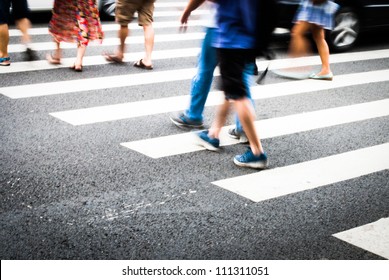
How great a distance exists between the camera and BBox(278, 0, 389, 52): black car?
9.12 meters

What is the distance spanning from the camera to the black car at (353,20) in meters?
9.12

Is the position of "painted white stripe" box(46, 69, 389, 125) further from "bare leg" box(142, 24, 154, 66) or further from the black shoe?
the black shoe

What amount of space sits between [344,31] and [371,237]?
20.3ft

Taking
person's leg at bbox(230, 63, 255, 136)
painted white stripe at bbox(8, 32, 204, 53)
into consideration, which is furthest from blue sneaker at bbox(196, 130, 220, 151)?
painted white stripe at bbox(8, 32, 204, 53)

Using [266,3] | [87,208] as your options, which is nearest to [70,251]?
[87,208]

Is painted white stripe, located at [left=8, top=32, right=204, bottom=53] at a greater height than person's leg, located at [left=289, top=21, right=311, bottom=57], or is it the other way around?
person's leg, located at [left=289, top=21, right=311, bottom=57]

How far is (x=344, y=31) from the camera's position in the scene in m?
9.27

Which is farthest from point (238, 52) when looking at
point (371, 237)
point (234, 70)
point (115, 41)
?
point (115, 41)

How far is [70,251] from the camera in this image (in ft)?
11.0

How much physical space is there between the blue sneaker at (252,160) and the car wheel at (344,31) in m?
5.03

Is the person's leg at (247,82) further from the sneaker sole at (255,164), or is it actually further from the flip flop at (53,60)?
the flip flop at (53,60)

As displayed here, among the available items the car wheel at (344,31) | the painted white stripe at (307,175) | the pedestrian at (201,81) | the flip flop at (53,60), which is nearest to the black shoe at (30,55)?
the flip flop at (53,60)

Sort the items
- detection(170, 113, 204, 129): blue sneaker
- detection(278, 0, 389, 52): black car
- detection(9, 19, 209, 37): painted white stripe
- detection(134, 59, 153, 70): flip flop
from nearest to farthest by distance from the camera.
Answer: detection(170, 113, 204, 129): blue sneaker → detection(134, 59, 153, 70): flip flop → detection(278, 0, 389, 52): black car → detection(9, 19, 209, 37): painted white stripe

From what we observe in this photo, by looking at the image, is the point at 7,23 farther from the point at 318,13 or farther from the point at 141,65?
the point at 318,13
